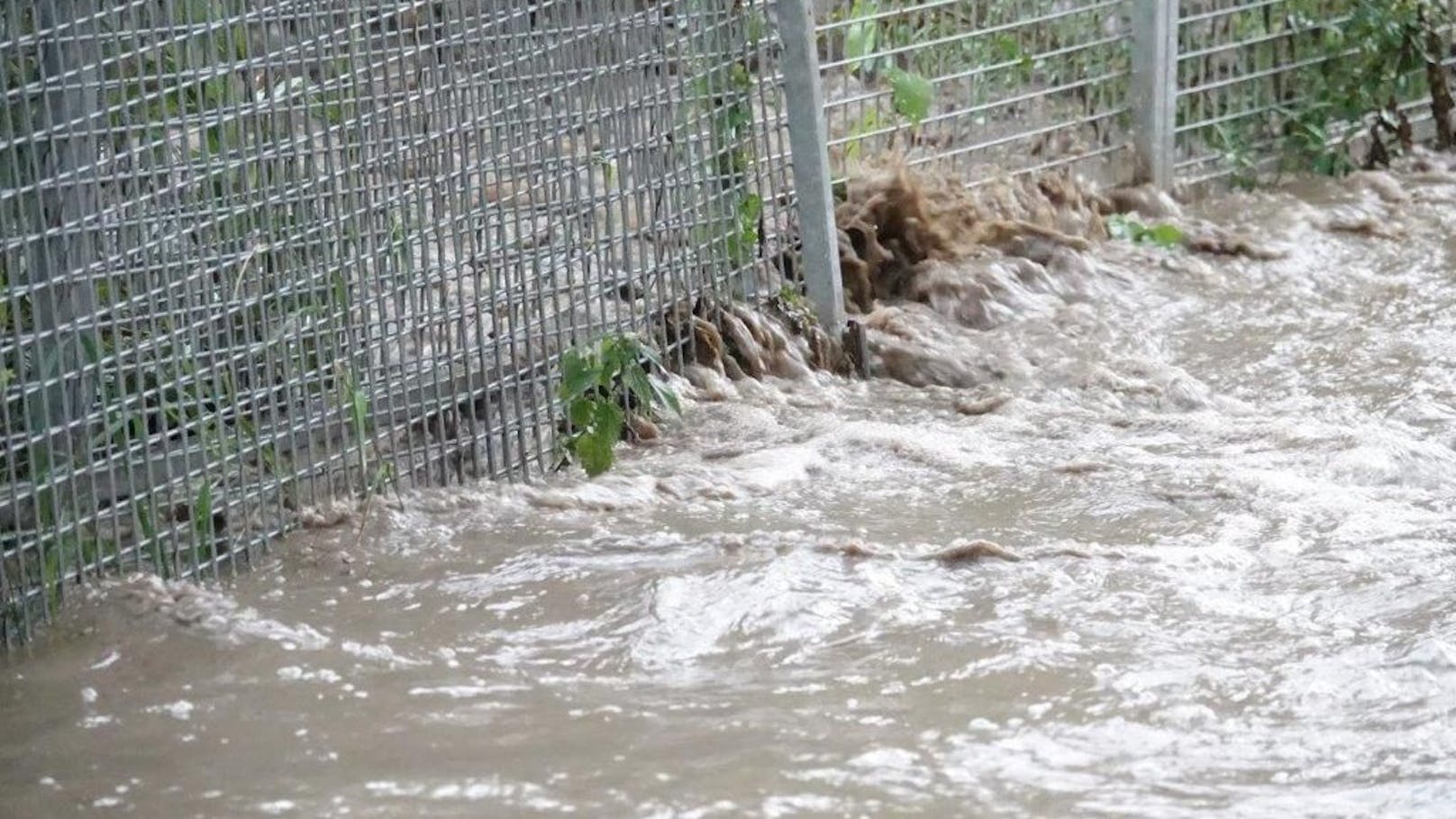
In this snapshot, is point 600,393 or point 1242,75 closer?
point 600,393

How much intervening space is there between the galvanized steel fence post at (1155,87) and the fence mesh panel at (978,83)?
65 mm

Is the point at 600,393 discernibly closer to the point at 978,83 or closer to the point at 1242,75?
the point at 978,83

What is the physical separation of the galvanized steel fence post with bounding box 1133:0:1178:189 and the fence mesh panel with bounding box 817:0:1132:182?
0.07 metres

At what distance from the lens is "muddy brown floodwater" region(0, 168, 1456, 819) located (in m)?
3.36

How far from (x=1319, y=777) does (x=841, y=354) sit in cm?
324

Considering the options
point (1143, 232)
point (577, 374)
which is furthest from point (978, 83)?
point (577, 374)

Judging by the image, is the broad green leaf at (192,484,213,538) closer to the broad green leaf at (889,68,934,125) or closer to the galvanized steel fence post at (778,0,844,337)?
the galvanized steel fence post at (778,0,844,337)

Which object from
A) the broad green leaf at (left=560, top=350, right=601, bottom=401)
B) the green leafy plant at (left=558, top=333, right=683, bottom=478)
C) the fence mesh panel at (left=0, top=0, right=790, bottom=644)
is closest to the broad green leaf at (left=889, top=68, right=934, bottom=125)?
the fence mesh panel at (left=0, top=0, right=790, bottom=644)

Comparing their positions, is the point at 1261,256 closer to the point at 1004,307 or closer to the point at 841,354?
the point at 1004,307

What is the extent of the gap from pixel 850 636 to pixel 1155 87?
15.2ft

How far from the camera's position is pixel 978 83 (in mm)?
7523

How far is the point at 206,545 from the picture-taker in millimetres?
4480

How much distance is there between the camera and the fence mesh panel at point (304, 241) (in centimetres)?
405

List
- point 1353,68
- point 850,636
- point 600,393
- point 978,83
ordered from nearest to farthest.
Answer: point 850,636 → point 600,393 → point 978,83 → point 1353,68
